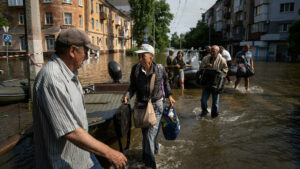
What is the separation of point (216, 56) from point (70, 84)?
492 centimetres

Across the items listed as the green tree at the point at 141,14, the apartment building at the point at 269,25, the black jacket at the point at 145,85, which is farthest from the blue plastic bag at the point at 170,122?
the green tree at the point at 141,14

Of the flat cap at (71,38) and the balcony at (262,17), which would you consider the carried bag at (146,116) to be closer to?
the flat cap at (71,38)

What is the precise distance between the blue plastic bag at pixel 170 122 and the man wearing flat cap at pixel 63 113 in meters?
2.17

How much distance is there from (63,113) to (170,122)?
103 inches

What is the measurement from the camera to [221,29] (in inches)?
2539

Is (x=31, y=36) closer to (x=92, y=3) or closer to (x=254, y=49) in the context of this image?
(x=92, y=3)

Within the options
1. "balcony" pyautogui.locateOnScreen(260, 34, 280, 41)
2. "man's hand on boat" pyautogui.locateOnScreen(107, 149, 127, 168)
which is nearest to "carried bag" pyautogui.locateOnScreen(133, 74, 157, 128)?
"man's hand on boat" pyautogui.locateOnScreen(107, 149, 127, 168)

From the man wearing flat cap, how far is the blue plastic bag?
2.17m

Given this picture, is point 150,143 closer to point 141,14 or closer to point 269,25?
point 269,25

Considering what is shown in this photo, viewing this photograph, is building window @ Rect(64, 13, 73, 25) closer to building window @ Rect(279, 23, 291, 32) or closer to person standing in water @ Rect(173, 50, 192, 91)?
person standing in water @ Rect(173, 50, 192, 91)

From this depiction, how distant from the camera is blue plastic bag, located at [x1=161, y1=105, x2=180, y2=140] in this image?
389 centimetres

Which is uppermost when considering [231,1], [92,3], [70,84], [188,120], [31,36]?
[231,1]

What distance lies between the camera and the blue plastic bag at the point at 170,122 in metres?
3.89

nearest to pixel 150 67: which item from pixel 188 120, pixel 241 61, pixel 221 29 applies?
pixel 188 120
